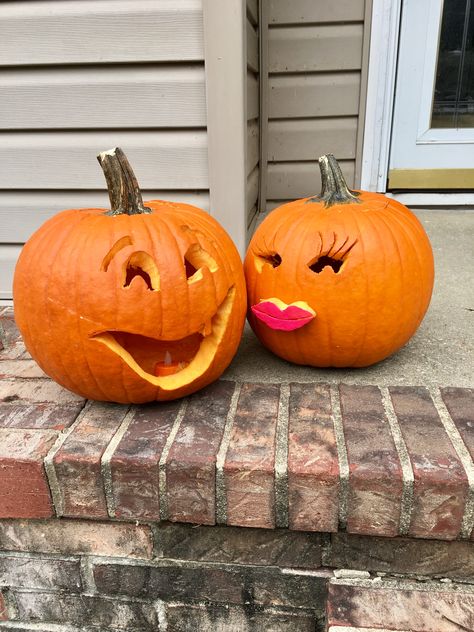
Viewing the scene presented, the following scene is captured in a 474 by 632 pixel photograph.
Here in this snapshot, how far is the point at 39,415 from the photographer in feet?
4.20

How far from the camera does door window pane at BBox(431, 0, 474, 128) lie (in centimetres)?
264

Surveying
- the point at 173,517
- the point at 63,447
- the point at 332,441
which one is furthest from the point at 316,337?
the point at 63,447

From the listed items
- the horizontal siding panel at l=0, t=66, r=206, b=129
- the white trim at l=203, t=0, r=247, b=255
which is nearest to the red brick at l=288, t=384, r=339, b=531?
the white trim at l=203, t=0, r=247, b=255

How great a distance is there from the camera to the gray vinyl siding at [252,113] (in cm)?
227

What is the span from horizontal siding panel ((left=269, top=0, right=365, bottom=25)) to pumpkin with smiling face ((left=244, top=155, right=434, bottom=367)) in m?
1.62

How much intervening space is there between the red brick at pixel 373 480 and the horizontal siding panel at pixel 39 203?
3.83 feet

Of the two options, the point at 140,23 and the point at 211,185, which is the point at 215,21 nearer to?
the point at 140,23

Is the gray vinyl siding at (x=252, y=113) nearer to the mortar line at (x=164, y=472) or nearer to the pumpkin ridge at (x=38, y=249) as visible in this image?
the pumpkin ridge at (x=38, y=249)

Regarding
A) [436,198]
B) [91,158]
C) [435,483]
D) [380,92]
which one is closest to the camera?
[435,483]

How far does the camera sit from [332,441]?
1122 millimetres

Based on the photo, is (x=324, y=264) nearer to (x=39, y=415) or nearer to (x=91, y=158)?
(x=39, y=415)

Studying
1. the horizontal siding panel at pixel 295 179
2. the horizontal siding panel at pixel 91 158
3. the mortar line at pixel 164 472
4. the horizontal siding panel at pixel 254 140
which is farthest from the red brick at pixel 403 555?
the horizontal siding panel at pixel 295 179

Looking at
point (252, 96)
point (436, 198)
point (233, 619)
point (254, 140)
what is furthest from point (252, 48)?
point (233, 619)

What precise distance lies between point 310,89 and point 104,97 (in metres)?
1.31
